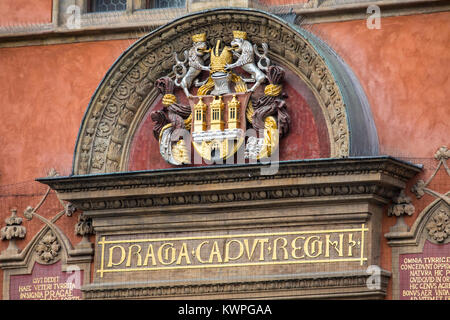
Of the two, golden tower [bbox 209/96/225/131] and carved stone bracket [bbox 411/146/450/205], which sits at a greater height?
golden tower [bbox 209/96/225/131]

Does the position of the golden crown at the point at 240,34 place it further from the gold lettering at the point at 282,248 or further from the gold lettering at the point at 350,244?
the gold lettering at the point at 350,244

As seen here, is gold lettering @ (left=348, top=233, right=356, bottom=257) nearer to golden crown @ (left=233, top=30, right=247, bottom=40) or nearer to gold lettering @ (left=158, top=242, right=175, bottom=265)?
gold lettering @ (left=158, top=242, right=175, bottom=265)

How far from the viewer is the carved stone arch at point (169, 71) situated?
17.4 metres

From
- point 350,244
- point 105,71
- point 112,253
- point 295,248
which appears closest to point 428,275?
point 350,244

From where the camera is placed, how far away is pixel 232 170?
17.5 meters

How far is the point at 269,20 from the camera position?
17828 mm

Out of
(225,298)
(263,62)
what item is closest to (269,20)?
(263,62)

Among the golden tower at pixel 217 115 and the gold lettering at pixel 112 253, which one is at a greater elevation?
the golden tower at pixel 217 115

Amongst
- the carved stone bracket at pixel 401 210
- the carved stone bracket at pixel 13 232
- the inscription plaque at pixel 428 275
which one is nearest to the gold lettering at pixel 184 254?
the carved stone bracket at pixel 13 232

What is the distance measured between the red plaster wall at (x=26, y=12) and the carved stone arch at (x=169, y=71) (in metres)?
1.38

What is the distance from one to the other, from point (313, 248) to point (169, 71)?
268 cm

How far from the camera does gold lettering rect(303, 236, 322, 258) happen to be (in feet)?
56.7

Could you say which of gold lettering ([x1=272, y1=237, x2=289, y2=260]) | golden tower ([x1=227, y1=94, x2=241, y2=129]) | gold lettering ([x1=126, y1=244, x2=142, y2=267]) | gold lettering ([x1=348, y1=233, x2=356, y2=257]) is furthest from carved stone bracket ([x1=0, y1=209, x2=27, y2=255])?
gold lettering ([x1=348, y1=233, x2=356, y2=257])

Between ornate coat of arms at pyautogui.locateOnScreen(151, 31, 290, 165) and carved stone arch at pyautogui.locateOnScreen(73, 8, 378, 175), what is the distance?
0.15m
